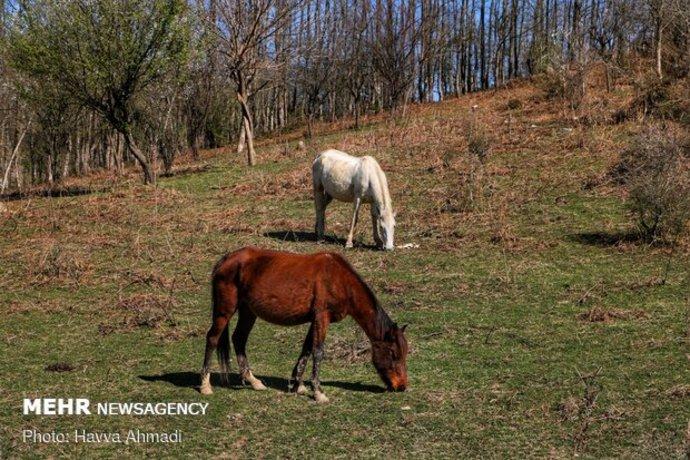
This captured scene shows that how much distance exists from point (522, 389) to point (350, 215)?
1176cm

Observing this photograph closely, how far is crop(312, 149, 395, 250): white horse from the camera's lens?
54.7 ft

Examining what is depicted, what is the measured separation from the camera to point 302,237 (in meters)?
18.0

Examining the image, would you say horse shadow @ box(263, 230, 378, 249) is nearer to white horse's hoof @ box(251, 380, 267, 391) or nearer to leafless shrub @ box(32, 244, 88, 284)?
leafless shrub @ box(32, 244, 88, 284)

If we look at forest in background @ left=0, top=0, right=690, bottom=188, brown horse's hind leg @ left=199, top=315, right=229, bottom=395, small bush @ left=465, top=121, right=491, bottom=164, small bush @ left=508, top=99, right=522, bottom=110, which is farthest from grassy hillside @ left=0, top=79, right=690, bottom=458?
small bush @ left=508, top=99, right=522, bottom=110

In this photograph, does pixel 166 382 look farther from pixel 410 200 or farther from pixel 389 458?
pixel 410 200

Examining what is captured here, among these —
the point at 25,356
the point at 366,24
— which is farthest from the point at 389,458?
the point at 366,24

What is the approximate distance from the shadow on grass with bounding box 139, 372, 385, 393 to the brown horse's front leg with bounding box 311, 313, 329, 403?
21.5 inches

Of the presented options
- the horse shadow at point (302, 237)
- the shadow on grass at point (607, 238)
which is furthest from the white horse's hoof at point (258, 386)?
the shadow on grass at point (607, 238)

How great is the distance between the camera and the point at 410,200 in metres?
20.7

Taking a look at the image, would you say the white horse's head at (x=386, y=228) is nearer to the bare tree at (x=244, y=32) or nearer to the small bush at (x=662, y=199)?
the small bush at (x=662, y=199)

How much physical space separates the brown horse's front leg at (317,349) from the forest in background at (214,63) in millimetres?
18219

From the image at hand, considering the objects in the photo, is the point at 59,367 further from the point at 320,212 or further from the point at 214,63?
the point at 214,63

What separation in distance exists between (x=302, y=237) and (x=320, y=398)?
32.3ft

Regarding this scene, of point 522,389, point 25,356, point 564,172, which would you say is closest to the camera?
point 522,389
